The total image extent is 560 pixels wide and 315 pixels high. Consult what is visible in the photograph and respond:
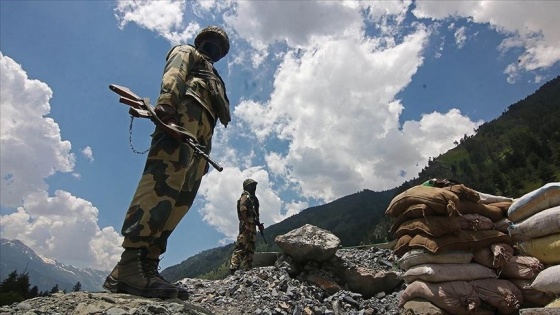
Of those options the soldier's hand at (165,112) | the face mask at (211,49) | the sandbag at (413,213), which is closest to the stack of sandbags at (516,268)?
the sandbag at (413,213)

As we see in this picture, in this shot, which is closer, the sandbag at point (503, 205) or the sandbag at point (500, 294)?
the sandbag at point (500, 294)

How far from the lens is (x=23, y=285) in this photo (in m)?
35.4

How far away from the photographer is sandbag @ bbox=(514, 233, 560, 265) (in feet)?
10.8

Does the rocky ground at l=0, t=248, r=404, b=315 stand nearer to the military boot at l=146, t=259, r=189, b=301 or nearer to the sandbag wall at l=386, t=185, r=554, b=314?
the military boot at l=146, t=259, r=189, b=301

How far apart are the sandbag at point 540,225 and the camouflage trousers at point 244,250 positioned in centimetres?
932

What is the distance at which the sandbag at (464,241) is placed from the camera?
442 centimetres

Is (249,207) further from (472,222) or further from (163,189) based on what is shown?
(163,189)

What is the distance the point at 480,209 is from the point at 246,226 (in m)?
8.94

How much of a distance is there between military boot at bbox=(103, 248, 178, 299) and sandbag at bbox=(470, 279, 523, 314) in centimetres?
345

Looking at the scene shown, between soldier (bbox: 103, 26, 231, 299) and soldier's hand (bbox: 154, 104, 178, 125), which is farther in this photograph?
soldier's hand (bbox: 154, 104, 178, 125)

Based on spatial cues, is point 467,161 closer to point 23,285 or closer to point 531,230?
point 23,285

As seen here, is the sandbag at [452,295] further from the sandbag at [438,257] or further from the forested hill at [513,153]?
the forested hill at [513,153]

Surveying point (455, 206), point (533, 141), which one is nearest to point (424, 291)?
point (455, 206)

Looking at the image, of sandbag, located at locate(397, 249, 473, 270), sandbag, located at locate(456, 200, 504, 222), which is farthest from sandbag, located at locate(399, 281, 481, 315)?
sandbag, located at locate(456, 200, 504, 222)
